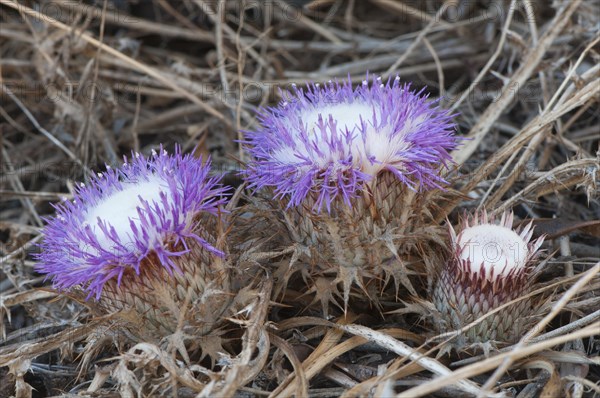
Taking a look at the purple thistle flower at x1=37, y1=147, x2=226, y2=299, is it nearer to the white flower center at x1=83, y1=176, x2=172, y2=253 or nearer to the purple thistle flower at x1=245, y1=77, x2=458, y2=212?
the white flower center at x1=83, y1=176, x2=172, y2=253

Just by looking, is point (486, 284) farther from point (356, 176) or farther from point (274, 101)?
point (274, 101)

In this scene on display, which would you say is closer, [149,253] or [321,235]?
[149,253]

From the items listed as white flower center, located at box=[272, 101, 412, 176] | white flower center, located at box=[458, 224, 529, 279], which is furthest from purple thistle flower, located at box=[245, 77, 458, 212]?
white flower center, located at box=[458, 224, 529, 279]

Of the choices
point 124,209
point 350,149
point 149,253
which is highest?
point 350,149

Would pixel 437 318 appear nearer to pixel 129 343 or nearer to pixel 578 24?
pixel 129 343

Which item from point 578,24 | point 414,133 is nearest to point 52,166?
point 414,133

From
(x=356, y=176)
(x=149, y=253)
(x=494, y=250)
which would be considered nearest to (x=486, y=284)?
(x=494, y=250)
